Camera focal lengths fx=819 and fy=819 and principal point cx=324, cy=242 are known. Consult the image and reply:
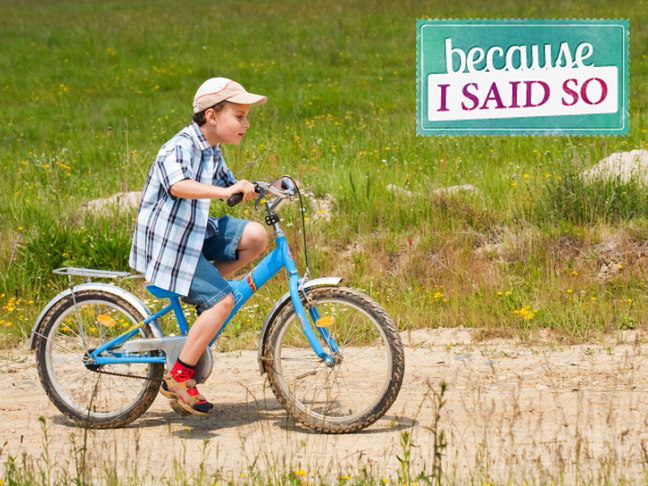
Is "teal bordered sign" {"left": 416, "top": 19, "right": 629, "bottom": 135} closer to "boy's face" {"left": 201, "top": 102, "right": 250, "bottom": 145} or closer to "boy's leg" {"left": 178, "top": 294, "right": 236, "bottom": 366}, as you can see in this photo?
"boy's face" {"left": 201, "top": 102, "right": 250, "bottom": 145}

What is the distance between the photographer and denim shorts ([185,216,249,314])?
4.25 meters

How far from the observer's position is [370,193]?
8.17m

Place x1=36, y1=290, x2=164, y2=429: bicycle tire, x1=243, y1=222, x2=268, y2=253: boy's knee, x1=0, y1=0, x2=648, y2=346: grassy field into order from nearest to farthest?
x1=243, y1=222, x2=268, y2=253: boy's knee → x1=36, y1=290, x2=164, y2=429: bicycle tire → x1=0, y1=0, x2=648, y2=346: grassy field

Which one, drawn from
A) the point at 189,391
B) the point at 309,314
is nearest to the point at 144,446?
the point at 189,391

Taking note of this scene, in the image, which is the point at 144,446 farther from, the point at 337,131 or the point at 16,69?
the point at 16,69

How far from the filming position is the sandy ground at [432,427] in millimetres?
3771

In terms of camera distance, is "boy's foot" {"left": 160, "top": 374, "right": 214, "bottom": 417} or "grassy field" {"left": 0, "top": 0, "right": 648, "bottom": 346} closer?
"boy's foot" {"left": 160, "top": 374, "right": 214, "bottom": 417}

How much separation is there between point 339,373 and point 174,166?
1521mm

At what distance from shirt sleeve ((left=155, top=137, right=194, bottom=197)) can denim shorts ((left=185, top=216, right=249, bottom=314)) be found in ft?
1.27

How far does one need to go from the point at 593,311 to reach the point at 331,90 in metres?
9.00

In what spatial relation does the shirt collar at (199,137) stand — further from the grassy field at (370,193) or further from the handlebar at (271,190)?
the grassy field at (370,193)

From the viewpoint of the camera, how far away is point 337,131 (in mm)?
11430

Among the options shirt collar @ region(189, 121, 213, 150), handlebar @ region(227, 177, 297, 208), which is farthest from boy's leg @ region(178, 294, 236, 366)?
shirt collar @ region(189, 121, 213, 150)

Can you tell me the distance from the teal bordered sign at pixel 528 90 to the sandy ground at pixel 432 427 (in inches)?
163
